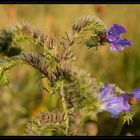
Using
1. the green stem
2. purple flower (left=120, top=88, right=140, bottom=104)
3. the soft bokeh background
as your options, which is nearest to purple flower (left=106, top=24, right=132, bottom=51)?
purple flower (left=120, top=88, right=140, bottom=104)

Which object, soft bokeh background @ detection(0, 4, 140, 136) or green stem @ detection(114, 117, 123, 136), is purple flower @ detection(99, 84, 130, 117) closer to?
soft bokeh background @ detection(0, 4, 140, 136)

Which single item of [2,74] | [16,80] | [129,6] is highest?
[129,6]

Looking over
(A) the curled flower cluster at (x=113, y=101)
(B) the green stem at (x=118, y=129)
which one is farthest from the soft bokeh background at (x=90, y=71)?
(A) the curled flower cluster at (x=113, y=101)

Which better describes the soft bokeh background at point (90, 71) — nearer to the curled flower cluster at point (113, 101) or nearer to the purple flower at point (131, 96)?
the purple flower at point (131, 96)

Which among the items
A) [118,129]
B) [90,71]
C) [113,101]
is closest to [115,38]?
[113,101]

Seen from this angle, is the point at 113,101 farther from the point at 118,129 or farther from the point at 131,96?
the point at 118,129

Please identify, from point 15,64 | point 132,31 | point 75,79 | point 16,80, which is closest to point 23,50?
point 15,64

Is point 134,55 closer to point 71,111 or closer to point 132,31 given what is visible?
point 132,31
